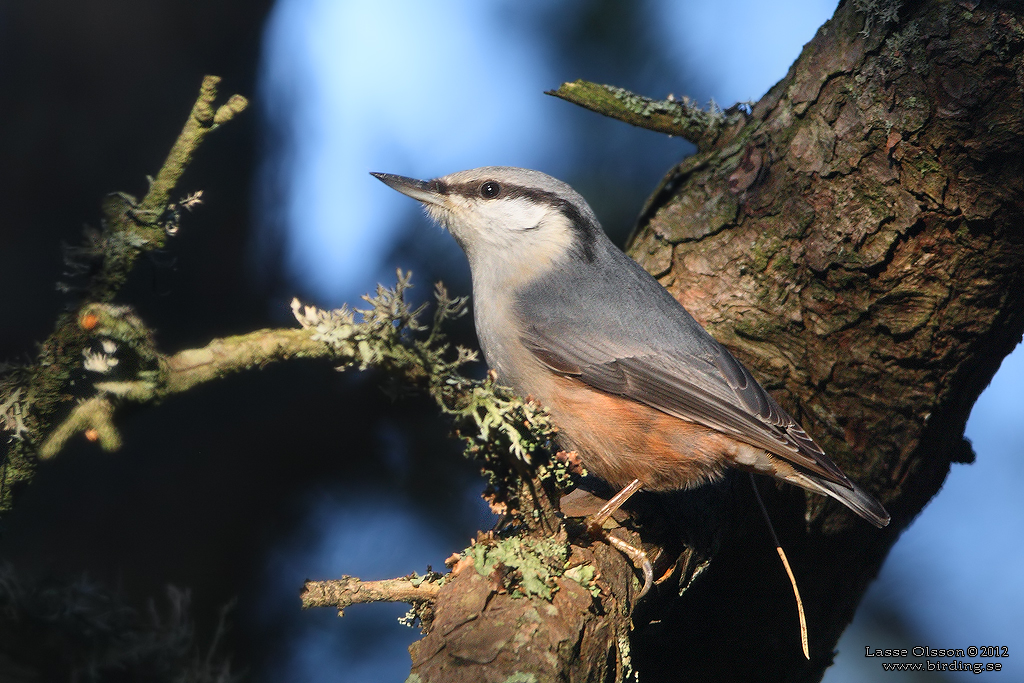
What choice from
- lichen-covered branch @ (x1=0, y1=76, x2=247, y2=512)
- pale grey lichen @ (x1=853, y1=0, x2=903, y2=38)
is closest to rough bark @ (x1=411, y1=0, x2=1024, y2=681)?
pale grey lichen @ (x1=853, y1=0, x2=903, y2=38)

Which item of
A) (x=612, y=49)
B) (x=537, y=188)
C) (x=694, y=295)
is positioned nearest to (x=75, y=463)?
(x=537, y=188)

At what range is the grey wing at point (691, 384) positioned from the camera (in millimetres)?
2074

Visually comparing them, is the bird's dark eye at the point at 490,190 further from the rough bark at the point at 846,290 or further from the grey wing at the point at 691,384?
the rough bark at the point at 846,290

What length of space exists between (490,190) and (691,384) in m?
1.04

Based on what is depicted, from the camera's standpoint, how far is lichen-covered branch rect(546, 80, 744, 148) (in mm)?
2795

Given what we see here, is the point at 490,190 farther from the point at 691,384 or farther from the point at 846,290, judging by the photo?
the point at 846,290

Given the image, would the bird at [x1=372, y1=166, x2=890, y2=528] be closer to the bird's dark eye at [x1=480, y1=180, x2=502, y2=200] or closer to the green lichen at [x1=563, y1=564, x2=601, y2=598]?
the bird's dark eye at [x1=480, y1=180, x2=502, y2=200]

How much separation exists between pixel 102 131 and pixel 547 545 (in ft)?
6.59

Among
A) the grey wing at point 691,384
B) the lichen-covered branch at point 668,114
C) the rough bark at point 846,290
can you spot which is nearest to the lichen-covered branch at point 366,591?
the rough bark at point 846,290

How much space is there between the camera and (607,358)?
7.38 ft

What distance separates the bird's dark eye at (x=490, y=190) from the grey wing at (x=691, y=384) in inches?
23.6

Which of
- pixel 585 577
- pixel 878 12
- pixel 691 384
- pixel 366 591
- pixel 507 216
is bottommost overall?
pixel 366 591

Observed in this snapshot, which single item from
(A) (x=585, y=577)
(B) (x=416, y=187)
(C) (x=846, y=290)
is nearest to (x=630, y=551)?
(A) (x=585, y=577)

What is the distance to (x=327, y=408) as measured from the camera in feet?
8.82
